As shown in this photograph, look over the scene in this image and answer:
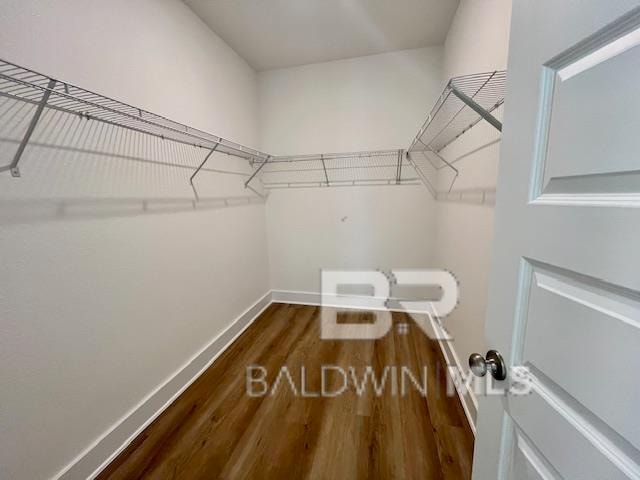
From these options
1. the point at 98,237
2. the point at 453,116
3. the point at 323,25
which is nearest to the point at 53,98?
the point at 98,237

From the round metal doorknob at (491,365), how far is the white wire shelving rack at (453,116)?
73 cm

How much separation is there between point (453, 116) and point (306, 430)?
1.90m

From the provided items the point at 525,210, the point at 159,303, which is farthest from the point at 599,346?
the point at 159,303

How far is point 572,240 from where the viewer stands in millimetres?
400

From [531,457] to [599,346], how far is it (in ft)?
1.02

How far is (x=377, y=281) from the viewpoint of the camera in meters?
2.63

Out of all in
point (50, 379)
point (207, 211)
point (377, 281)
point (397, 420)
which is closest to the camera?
point (50, 379)

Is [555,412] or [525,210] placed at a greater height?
[525,210]

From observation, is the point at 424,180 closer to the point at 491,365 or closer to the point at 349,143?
the point at 349,143

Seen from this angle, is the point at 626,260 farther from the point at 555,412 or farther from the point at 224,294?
the point at 224,294

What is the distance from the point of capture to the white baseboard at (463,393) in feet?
4.39

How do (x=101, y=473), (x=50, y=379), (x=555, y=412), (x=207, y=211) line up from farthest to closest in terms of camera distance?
(x=207, y=211), (x=101, y=473), (x=50, y=379), (x=555, y=412)

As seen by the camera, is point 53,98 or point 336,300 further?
point 336,300

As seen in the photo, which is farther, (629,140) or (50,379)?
(50,379)
